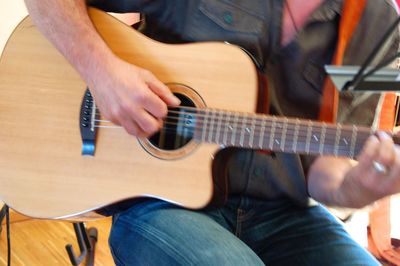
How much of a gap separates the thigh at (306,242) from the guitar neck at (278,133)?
0.22 m

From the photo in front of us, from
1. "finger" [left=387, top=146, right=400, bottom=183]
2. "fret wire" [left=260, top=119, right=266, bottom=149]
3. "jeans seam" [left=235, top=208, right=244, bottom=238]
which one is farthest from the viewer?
"jeans seam" [left=235, top=208, right=244, bottom=238]

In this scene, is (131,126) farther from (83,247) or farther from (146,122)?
(83,247)

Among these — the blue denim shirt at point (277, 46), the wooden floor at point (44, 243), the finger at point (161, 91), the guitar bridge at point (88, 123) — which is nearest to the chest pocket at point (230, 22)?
the blue denim shirt at point (277, 46)

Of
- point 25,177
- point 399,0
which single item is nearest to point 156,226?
point 25,177

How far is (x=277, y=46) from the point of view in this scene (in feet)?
3.64

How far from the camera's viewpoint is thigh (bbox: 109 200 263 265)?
86 centimetres

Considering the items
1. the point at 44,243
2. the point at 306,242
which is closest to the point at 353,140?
the point at 306,242

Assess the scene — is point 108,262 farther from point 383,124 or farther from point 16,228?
point 383,124

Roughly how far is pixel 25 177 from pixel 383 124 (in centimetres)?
89

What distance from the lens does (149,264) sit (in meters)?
0.89

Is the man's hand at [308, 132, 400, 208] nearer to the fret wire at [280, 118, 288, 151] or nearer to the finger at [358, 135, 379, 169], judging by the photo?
the finger at [358, 135, 379, 169]

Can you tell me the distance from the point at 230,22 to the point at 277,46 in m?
0.12

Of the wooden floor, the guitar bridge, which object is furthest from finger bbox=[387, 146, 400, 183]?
the wooden floor

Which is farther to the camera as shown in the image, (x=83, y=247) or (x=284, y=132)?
(x=83, y=247)
